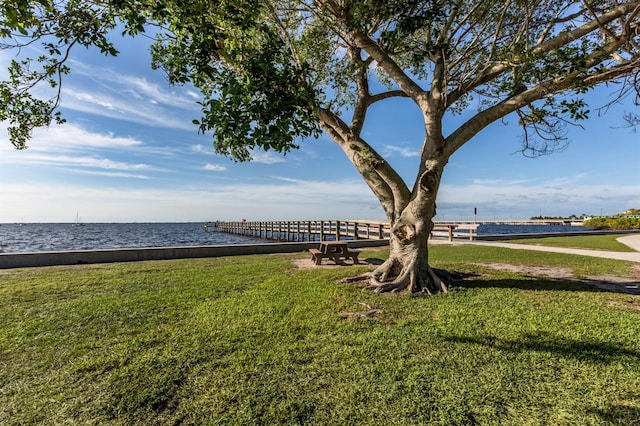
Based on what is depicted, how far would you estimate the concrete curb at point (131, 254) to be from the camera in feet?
35.1

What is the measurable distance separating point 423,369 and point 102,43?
22.7 ft

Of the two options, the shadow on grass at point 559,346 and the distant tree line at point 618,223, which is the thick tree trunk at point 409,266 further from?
the distant tree line at point 618,223

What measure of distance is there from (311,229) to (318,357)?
32.0 meters

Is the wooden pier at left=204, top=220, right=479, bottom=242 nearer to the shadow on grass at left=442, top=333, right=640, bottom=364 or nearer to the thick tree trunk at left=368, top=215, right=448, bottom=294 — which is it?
the thick tree trunk at left=368, top=215, right=448, bottom=294

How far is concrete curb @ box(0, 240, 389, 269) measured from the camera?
10.7m

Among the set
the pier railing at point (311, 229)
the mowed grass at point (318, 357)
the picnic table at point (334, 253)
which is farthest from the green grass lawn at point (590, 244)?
the picnic table at point (334, 253)

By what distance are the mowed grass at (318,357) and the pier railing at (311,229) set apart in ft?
46.1

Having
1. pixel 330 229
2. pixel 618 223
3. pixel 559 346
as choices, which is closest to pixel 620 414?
pixel 559 346

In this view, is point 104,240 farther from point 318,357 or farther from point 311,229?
point 318,357

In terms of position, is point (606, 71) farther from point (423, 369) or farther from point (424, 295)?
point (423, 369)

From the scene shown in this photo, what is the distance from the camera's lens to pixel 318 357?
12.6 ft

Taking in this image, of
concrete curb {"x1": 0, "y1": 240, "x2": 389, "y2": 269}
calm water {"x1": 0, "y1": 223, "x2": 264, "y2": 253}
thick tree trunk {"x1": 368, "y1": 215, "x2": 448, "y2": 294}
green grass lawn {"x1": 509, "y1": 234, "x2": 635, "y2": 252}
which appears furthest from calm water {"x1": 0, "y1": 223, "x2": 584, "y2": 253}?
thick tree trunk {"x1": 368, "y1": 215, "x2": 448, "y2": 294}

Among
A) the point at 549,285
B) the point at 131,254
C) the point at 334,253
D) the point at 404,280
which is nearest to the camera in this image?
the point at 404,280

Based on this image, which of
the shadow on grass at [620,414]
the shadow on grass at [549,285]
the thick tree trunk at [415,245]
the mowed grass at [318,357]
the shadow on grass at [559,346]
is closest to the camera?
the shadow on grass at [620,414]
